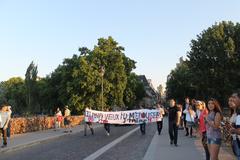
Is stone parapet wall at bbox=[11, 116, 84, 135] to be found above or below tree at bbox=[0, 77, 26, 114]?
below

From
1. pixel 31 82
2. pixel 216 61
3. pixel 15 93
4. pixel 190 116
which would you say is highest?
pixel 15 93

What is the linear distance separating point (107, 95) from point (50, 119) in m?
28.9

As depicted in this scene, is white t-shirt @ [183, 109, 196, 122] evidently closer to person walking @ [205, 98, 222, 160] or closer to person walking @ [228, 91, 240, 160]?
person walking @ [205, 98, 222, 160]

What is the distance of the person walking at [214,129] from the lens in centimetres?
891

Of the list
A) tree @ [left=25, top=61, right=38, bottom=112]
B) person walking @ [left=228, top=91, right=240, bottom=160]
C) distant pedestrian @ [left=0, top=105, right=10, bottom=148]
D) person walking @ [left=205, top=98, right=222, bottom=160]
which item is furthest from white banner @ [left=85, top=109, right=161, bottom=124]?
tree @ [left=25, top=61, right=38, bottom=112]

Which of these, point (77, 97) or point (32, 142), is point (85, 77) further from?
point (32, 142)

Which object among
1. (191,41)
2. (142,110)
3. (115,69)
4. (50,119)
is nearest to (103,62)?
(115,69)

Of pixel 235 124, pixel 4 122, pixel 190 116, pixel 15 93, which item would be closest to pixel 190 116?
pixel 190 116

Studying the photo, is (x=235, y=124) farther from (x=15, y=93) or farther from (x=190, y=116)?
(x=15, y=93)

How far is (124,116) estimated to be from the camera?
92.8 ft

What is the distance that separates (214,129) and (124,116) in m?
19.3

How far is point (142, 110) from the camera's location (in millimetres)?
27812

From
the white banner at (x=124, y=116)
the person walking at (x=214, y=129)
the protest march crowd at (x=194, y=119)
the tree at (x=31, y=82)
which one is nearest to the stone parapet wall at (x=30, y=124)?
the protest march crowd at (x=194, y=119)

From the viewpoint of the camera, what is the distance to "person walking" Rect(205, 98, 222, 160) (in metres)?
8.91
